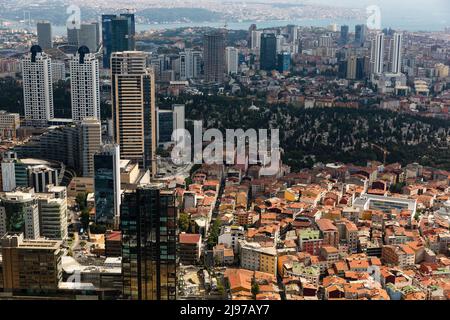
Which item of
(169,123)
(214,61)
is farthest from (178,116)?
(214,61)

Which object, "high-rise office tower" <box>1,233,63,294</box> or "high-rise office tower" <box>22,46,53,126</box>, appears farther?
"high-rise office tower" <box>22,46,53,126</box>

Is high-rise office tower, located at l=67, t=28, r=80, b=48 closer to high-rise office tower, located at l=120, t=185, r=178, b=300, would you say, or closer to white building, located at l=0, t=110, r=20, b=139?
white building, located at l=0, t=110, r=20, b=139

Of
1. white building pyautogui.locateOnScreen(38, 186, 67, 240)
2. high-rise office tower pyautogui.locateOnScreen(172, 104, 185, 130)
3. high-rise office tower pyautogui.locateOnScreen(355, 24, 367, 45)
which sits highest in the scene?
high-rise office tower pyautogui.locateOnScreen(355, 24, 367, 45)

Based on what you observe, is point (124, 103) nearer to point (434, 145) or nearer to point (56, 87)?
point (56, 87)

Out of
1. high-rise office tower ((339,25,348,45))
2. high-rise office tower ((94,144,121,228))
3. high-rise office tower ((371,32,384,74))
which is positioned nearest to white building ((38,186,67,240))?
high-rise office tower ((94,144,121,228))

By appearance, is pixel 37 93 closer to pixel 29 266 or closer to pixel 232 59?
pixel 232 59
